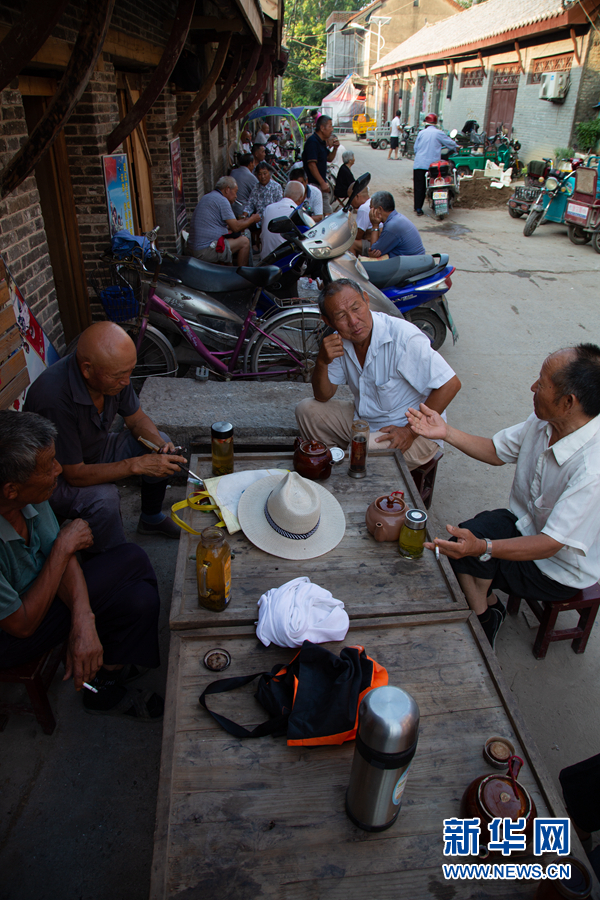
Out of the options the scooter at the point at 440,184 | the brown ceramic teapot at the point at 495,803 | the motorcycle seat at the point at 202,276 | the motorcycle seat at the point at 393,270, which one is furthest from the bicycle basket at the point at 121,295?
the scooter at the point at 440,184

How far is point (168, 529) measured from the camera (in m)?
3.37

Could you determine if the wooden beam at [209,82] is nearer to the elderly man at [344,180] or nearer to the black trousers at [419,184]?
the elderly man at [344,180]

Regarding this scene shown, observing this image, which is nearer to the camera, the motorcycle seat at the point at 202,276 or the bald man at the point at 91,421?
the bald man at the point at 91,421

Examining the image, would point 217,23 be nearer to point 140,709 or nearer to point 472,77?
point 140,709

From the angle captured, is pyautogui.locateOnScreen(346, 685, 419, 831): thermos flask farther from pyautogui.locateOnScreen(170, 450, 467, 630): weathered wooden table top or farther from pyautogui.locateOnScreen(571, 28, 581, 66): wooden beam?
pyautogui.locateOnScreen(571, 28, 581, 66): wooden beam

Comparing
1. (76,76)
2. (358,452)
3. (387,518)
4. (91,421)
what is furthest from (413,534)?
(76,76)

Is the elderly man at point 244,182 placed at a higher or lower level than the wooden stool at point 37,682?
higher

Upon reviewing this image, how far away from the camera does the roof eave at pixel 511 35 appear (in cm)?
1255

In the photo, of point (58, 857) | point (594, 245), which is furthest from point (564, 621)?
point (594, 245)

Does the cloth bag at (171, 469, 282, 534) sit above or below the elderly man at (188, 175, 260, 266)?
below

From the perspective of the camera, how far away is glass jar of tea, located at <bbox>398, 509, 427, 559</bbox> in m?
2.07

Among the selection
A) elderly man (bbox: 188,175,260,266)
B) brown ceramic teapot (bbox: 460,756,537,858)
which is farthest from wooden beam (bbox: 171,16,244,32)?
brown ceramic teapot (bbox: 460,756,537,858)

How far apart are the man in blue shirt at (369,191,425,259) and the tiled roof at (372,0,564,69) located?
37.4 ft

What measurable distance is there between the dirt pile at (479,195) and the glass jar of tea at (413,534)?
13904mm
